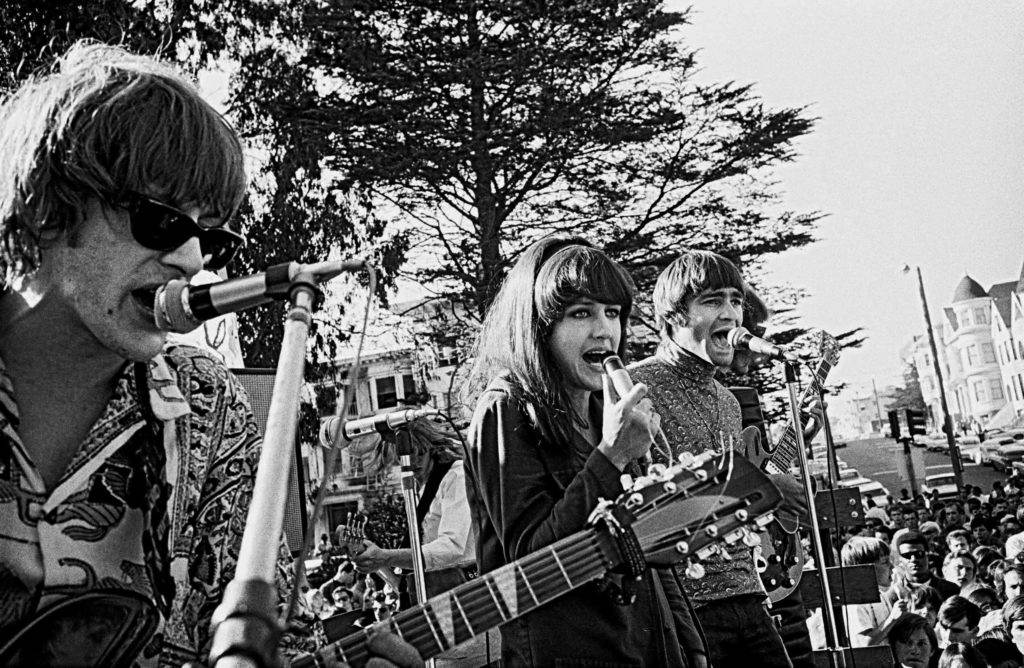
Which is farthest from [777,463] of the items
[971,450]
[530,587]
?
[971,450]

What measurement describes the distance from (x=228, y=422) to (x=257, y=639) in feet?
3.66

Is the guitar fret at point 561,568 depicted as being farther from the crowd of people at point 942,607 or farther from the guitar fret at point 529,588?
the crowd of people at point 942,607

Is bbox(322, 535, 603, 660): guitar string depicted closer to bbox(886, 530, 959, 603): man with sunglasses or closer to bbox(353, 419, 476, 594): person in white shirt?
bbox(353, 419, 476, 594): person in white shirt

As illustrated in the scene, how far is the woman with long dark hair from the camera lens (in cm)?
305

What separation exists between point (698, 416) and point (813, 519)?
1105 millimetres

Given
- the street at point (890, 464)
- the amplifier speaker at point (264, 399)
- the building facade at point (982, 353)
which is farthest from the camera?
the building facade at point (982, 353)

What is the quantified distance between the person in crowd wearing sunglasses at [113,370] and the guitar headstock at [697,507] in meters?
0.97

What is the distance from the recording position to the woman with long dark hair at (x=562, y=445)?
305 centimetres

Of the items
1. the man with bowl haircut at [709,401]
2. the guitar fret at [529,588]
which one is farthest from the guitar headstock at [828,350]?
the guitar fret at [529,588]

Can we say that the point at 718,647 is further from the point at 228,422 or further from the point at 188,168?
the point at 188,168

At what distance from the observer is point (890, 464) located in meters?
69.9

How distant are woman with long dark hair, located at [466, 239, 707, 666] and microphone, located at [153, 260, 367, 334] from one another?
1443 mm

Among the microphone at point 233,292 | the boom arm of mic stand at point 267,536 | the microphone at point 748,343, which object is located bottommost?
the boom arm of mic stand at point 267,536

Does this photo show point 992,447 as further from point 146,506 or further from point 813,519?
point 146,506
